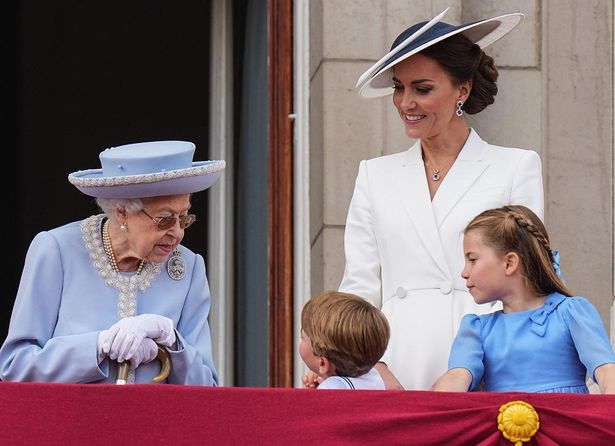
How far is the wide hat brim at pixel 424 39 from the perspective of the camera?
5.22m

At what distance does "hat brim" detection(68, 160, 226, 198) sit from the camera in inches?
174

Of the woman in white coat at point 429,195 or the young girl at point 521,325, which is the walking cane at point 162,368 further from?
the woman in white coat at point 429,195

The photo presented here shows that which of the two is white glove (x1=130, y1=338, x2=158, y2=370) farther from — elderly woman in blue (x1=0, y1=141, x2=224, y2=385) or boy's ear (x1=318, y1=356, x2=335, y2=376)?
boy's ear (x1=318, y1=356, x2=335, y2=376)

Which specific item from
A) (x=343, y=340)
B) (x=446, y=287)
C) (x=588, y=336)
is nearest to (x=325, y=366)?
(x=343, y=340)

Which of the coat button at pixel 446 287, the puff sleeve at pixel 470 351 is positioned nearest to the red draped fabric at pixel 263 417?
the puff sleeve at pixel 470 351

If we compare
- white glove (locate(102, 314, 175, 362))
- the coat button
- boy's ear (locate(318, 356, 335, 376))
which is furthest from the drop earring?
white glove (locate(102, 314, 175, 362))

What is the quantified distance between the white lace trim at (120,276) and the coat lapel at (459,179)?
3.37ft

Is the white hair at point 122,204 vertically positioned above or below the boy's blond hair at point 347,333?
above

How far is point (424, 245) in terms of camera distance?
204 inches

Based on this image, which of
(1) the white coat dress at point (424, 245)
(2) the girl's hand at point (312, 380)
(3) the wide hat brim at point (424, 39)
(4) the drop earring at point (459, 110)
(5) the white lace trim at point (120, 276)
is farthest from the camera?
(4) the drop earring at point (459, 110)

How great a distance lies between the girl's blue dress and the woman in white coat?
0.47 meters

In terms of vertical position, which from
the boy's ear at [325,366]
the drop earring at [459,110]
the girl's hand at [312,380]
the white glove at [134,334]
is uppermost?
the drop earring at [459,110]

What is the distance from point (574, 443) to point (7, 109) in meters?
7.15

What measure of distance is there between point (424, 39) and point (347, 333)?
3.91 ft
